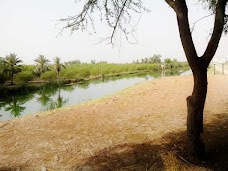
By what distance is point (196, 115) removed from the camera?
492 centimetres

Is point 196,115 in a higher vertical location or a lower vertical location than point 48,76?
higher

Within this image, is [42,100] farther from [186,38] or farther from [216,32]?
[216,32]

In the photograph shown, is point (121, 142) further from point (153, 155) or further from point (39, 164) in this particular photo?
point (39, 164)

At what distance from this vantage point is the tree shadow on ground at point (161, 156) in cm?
487

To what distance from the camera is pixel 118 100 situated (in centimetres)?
1367

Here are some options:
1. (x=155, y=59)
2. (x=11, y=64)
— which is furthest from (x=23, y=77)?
(x=155, y=59)

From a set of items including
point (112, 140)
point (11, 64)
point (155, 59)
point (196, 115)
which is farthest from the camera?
point (155, 59)

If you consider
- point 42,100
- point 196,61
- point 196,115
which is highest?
point 196,61

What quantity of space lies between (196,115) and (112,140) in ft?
8.79

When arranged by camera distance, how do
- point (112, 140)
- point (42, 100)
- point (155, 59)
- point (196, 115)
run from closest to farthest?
point (196, 115), point (112, 140), point (42, 100), point (155, 59)

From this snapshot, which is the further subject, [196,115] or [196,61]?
[196,115]

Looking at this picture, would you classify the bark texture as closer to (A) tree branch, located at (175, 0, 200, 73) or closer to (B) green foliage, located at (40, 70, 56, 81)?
(A) tree branch, located at (175, 0, 200, 73)

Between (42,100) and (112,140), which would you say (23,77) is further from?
(112,140)

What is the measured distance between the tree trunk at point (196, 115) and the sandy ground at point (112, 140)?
0.23 meters
